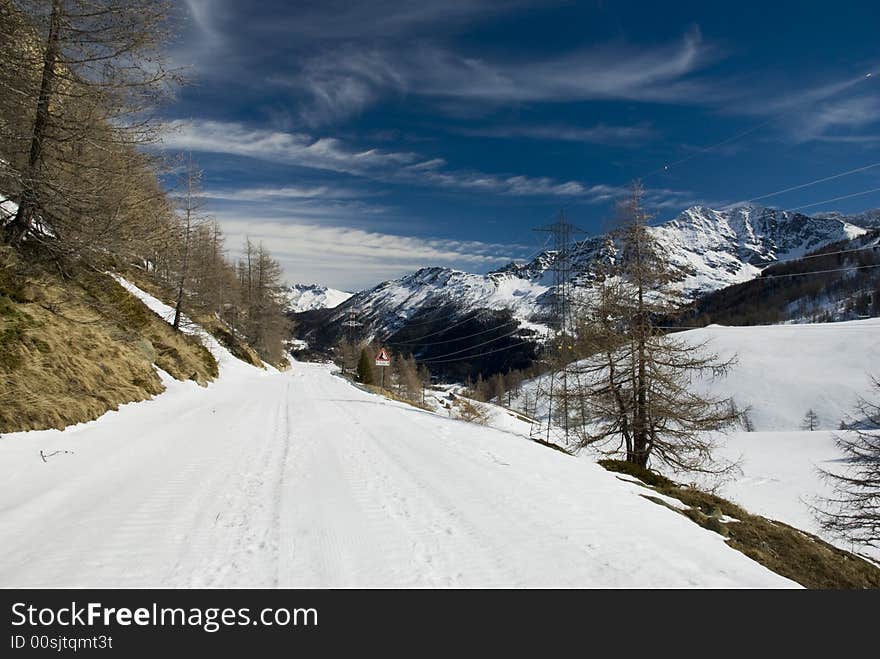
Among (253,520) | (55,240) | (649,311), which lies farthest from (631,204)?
(55,240)

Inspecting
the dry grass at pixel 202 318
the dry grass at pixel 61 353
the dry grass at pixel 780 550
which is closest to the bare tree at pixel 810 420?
the dry grass at pixel 780 550

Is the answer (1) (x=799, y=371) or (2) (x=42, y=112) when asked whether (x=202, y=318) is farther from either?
(1) (x=799, y=371)

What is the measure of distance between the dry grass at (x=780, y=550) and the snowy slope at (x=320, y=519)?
4.79 feet

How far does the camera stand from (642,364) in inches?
615

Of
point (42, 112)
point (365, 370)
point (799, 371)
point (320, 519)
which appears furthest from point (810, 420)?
point (42, 112)

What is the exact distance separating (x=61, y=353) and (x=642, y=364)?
16.5 meters

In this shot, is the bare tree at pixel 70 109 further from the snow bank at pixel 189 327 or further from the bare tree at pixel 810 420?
the bare tree at pixel 810 420

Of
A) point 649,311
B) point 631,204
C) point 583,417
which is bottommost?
point 583,417

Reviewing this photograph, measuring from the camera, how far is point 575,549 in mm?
4625

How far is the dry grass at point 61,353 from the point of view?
830 centimetres

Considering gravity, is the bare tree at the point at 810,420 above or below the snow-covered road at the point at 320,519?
below

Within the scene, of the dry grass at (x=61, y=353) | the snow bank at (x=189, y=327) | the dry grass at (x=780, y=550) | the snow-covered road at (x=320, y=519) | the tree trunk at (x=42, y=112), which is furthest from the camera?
the snow bank at (x=189, y=327)

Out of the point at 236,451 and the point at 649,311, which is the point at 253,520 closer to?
the point at 236,451
